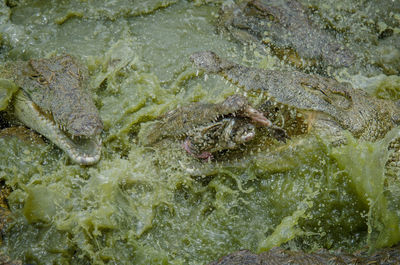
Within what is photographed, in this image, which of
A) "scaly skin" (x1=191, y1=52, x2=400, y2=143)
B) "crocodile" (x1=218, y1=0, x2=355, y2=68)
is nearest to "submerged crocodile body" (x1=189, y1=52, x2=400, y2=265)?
"scaly skin" (x1=191, y1=52, x2=400, y2=143)

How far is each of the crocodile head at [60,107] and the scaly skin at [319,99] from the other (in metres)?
1.25

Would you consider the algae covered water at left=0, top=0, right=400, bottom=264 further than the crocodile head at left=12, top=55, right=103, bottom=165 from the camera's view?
No

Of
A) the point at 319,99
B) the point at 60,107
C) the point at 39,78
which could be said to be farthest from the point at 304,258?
the point at 39,78

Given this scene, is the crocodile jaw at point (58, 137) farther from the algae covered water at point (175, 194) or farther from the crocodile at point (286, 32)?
the crocodile at point (286, 32)

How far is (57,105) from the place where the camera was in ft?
14.8

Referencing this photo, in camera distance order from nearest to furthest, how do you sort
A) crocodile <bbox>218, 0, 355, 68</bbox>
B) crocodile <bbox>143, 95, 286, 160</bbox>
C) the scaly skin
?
crocodile <bbox>143, 95, 286, 160</bbox> → the scaly skin → crocodile <bbox>218, 0, 355, 68</bbox>

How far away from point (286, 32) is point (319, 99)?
1864 mm

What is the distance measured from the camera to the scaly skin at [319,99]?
166 inches

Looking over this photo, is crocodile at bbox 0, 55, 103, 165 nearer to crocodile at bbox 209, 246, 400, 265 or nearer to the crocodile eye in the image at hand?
the crocodile eye

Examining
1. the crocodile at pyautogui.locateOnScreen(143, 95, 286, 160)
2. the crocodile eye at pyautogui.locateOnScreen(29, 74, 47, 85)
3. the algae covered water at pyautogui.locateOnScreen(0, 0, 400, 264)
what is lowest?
the algae covered water at pyautogui.locateOnScreen(0, 0, 400, 264)

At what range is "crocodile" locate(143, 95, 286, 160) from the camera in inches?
150

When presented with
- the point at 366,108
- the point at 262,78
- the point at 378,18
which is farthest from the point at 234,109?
the point at 378,18

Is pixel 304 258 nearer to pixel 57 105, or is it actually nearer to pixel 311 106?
pixel 311 106

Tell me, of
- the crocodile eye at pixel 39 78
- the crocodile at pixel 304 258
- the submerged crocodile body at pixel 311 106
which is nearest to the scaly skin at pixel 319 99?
the submerged crocodile body at pixel 311 106
